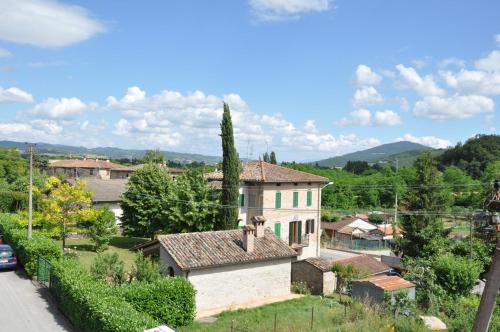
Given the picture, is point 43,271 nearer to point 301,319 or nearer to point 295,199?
point 301,319

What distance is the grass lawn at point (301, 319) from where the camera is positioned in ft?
54.0

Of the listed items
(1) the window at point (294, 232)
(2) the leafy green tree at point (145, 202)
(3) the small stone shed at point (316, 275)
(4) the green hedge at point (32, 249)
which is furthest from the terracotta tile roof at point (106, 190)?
(3) the small stone shed at point (316, 275)

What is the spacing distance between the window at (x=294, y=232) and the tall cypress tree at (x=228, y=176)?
5.69 m

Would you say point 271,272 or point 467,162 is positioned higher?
point 467,162

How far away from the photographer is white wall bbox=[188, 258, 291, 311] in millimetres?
21516

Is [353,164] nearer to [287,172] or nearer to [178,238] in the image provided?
[287,172]

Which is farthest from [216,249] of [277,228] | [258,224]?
[277,228]

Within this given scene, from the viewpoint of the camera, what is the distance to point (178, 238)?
2288 centimetres

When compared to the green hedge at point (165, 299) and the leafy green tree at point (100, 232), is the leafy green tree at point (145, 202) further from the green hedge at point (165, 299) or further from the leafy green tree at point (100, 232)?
the green hedge at point (165, 299)

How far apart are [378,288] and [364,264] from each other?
25.0 ft

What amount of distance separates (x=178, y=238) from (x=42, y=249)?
21.3 feet

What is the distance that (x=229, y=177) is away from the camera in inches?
1236

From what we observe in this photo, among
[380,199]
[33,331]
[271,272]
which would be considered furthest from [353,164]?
[33,331]

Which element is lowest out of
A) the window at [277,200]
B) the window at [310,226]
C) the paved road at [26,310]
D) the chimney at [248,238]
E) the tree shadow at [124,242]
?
the tree shadow at [124,242]
